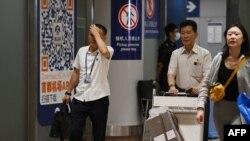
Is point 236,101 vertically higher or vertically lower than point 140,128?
higher

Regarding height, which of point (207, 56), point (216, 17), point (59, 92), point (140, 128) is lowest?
point (140, 128)

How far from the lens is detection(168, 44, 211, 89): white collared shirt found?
6.54 m

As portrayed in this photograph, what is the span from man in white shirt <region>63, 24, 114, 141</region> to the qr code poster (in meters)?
0.37

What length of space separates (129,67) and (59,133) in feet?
5.56

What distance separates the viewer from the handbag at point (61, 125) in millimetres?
6211

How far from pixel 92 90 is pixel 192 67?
4.17ft

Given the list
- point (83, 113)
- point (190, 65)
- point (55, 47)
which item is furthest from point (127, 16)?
point (83, 113)

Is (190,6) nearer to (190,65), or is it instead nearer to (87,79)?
(190,65)

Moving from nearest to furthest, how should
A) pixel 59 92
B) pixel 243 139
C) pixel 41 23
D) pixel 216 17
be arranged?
1. pixel 243 139
2. pixel 41 23
3. pixel 59 92
4. pixel 216 17

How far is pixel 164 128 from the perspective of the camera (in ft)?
18.5

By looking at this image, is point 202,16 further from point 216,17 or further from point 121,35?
point 121,35

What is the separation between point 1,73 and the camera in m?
5.92

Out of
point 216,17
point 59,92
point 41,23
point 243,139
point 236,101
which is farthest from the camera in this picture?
point 216,17

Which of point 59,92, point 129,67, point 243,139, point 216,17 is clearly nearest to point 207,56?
point 129,67
